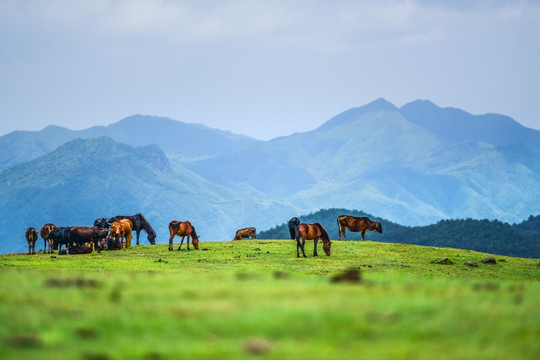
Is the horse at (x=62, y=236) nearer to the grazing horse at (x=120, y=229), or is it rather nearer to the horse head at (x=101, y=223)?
the grazing horse at (x=120, y=229)

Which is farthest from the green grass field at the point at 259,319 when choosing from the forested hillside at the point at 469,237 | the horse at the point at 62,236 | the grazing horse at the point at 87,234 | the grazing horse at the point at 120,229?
the forested hillside at the point at 469,237

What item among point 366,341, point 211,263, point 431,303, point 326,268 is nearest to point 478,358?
point 366,341

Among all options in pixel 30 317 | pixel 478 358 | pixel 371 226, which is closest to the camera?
pixel 478 358

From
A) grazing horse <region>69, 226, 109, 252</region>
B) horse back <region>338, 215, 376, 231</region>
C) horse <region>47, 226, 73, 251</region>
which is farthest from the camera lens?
horse back <region>338, 215, 376, 231</region>

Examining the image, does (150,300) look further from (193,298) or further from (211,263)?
(211,263)

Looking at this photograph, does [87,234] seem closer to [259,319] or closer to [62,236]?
[62,236]

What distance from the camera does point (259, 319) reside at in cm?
1358

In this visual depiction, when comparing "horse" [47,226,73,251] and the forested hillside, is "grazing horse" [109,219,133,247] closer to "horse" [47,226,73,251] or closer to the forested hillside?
"horse" [47,226,73,251]

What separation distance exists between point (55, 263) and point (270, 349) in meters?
27.5

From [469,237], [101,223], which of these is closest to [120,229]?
[101,223]

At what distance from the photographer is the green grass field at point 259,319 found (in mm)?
12242

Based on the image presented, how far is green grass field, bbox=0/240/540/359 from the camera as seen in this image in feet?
40.2

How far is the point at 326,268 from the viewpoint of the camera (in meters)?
36.5

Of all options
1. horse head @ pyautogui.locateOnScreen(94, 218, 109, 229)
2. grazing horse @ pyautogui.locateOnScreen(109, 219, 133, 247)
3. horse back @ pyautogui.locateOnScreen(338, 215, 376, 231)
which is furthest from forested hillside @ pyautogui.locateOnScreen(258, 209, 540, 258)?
grazing horse @ pyautogui.locateOnScreen(109, 219, 133, 247)
